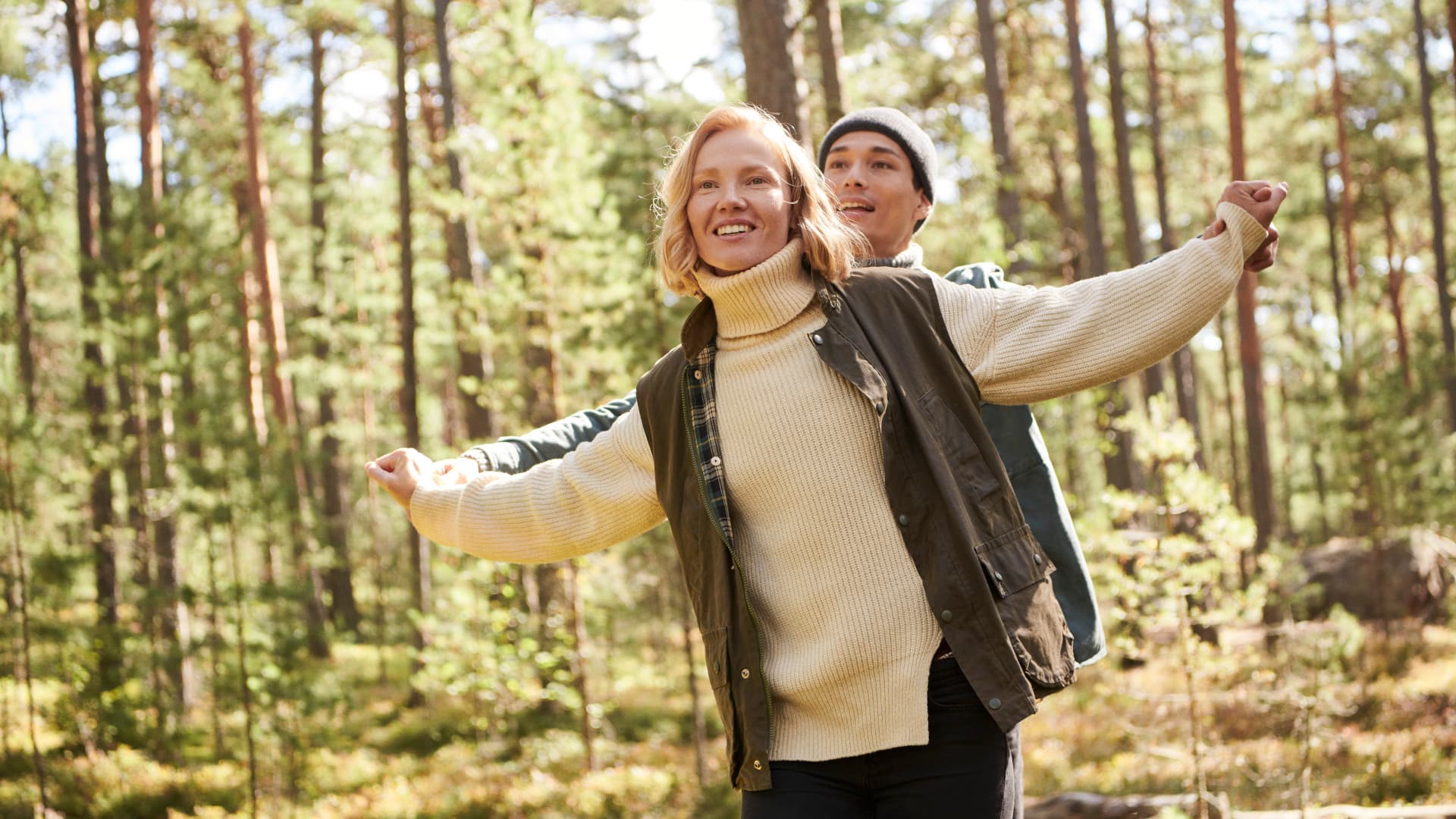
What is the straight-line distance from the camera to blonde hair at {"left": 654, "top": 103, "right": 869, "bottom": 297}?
7.65 ft

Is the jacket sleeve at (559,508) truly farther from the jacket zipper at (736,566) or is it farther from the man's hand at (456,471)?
the jacket zipper at (736,566)

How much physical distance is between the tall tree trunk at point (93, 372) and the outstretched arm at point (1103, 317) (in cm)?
1033

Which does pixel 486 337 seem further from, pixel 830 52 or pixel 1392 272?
pixel 1392 272

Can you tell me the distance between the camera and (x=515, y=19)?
995 centimetres

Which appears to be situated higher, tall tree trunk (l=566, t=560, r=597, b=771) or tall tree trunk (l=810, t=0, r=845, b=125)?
tall tree trunk (l=810, t=0, r=845, b=125)

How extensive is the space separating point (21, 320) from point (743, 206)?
14.6 meters

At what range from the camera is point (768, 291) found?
231 centimetres

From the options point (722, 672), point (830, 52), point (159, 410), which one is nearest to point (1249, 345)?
point (830, 52)

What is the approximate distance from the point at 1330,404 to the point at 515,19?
11.5m

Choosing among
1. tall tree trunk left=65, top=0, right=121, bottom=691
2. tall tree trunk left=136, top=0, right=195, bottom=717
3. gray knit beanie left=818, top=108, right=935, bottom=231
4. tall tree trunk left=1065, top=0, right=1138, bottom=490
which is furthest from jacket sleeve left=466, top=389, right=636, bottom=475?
tall tree trunk left=1065, top=0, right=1138, bottom=490

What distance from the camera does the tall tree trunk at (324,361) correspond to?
19141 millimetres

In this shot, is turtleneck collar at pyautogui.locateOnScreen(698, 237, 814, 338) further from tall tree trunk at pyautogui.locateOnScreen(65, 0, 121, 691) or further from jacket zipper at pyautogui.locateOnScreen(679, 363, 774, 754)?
tall tree trunk at pyautogui.locateOnScreen(65, 0, 121, 691)

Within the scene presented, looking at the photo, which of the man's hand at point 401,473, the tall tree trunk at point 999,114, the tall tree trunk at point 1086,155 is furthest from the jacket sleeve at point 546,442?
the tall tree trunk at point 1086,155

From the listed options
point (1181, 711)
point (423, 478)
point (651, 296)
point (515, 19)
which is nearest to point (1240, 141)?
point (1181, 711)
